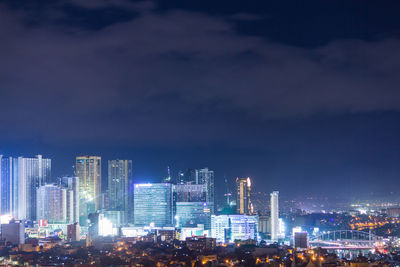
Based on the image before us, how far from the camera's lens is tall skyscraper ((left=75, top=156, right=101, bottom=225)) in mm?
31484

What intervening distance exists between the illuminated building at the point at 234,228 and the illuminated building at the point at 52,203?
7.00m

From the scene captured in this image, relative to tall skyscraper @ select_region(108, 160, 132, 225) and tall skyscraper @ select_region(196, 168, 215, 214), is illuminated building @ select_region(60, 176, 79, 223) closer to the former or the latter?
tall skyscraper @ select_region(108, 160, 132, 225)

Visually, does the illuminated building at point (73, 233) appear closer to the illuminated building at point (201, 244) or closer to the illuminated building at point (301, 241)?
the illuminated building at point (201, 244)

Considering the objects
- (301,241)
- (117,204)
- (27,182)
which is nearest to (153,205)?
(117,204)

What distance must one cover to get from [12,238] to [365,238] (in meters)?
17.6

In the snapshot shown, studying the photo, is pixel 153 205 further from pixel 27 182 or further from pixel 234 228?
pixel 27 182

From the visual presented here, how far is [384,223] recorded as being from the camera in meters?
35.6

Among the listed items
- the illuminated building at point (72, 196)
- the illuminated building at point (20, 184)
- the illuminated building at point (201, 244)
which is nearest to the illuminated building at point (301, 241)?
the illuminated building at point (201, 244)

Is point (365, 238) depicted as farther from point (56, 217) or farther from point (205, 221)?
point (56, 217)

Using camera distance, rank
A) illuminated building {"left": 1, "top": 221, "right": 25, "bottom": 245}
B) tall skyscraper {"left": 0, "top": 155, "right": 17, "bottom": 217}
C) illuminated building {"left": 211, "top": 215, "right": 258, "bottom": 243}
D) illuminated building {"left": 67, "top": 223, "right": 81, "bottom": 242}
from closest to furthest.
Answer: illuminated building {"left": 1, "top": 221, "right": 25, "bottom": 245}
illuminated building {"left": 67, "top": 223, "right": 81, "bottom": 242}
illuminated building {"left": 211, "top": 215, "right": 258, "bottom": 243}
tall skyscraper {"left": 0, "top": 155, "right": 17, "bottom": 217}

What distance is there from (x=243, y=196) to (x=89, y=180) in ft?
26.6

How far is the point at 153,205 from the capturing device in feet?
97.8

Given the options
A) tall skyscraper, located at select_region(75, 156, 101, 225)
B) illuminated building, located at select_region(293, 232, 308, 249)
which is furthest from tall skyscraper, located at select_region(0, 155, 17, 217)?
illuminated building, located at select_region(293, 232, 308, 249)

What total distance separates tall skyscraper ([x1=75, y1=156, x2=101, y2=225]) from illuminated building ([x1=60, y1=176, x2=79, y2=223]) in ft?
5.49
